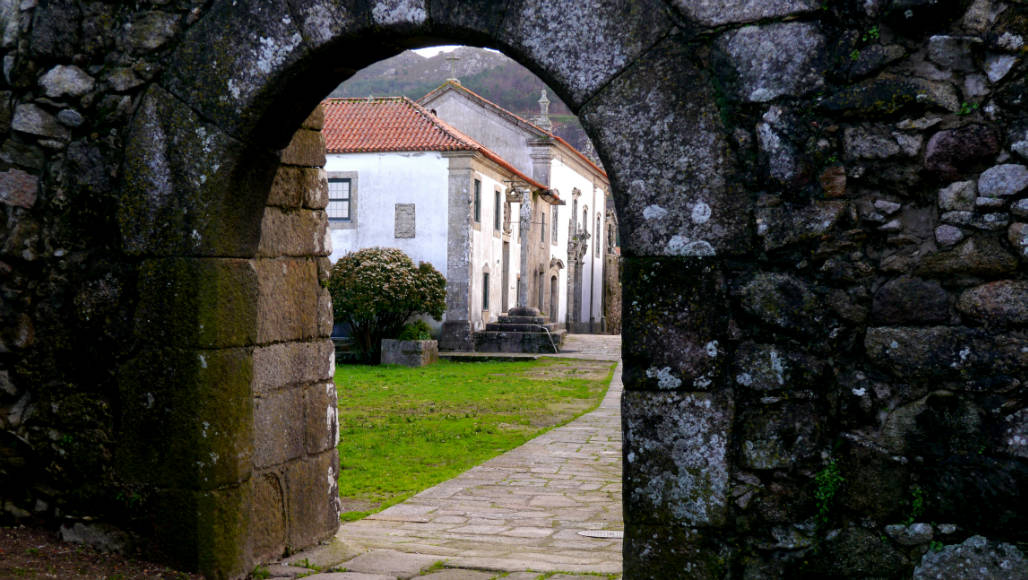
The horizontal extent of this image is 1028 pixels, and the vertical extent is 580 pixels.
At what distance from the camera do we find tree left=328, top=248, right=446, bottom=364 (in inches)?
827

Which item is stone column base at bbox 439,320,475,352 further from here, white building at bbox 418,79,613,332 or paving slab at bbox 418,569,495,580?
paving slab at bbox 418,569,495,580

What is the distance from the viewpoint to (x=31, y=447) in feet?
13.7

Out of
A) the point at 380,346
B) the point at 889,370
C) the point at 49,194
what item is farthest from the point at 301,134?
the point at 380,346

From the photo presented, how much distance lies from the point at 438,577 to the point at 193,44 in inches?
102

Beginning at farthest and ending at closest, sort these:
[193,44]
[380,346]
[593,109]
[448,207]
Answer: [448,207]
[380,346]
[193,44]
[593,109]

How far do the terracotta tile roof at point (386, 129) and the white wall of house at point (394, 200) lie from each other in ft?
0.79

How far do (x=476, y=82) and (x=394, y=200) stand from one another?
7185cm

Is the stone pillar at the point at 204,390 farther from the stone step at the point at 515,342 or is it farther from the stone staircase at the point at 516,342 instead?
the stone step at the point at 515,342

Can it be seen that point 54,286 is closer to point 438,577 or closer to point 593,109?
point 438,577

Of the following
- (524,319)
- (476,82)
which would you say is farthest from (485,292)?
(476,82)

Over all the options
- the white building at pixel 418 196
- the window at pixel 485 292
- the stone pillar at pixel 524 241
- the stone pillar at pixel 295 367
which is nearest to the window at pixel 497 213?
the white building at pixel 418 196

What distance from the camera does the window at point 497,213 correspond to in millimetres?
26500

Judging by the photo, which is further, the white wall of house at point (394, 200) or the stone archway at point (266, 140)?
the white wall of house at point (394, 200)

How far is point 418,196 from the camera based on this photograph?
79.6 ft
